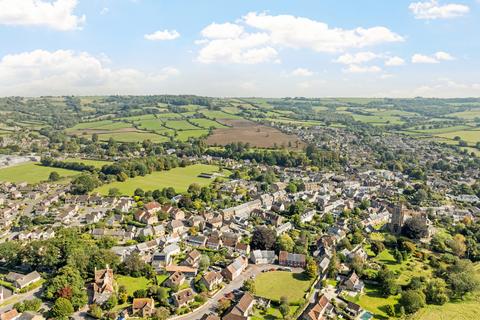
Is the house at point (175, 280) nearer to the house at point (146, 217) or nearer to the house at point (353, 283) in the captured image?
the house at point (353, 283)

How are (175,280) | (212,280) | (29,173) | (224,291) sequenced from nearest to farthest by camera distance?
1. (224,291)
2. (175,280)
3. (212,280)
4. (29,173)

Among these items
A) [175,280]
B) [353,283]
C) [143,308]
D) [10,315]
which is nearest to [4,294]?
[10,315]

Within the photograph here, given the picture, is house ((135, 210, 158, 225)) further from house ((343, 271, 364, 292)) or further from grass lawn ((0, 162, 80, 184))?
grass lawn ((0, 162, 80, 184))

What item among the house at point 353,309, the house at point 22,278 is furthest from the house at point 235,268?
the house at point 22,278

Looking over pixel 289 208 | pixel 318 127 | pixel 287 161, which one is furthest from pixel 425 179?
pixel 318 127

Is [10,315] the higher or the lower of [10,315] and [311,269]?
the lower

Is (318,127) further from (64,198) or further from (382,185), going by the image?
(64,198)

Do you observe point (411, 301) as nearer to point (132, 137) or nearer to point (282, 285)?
point (282, 285)

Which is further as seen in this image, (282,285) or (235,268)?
(235,268)
